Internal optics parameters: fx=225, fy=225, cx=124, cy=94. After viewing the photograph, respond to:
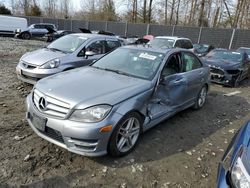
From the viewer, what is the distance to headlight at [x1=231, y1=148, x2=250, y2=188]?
1.73 meters

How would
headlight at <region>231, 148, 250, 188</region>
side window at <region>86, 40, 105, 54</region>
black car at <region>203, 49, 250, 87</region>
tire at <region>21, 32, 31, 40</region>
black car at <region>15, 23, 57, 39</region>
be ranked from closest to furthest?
1. headlight at <region>231, 148, 250, 188</region>
2. side window at <region>86, 40, 105, 54</region>
3. black car at <region>203, 49, 250, 87</region>
4. black car at <region>15, 23, 57, 39</region>
5. tire at <region>21, 32, 31, 40</region>

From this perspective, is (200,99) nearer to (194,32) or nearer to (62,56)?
(62,56)

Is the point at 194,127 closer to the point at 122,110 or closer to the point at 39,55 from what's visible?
the point at 122,110

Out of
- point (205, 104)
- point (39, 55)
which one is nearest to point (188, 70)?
point (205, 104)

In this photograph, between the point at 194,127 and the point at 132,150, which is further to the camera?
the point at 194,127

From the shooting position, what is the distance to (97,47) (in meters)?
6.49

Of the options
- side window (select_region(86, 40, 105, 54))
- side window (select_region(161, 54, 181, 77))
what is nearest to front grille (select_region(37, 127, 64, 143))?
side window (select_region(161, 54, 181, 77))

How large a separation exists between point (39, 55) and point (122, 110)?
12.3 feet

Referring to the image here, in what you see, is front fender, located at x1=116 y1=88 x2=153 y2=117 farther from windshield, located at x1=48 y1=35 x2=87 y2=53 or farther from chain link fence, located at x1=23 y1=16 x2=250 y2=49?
chain link fence, located at x1=23 y1=16 x2=250 y2=49

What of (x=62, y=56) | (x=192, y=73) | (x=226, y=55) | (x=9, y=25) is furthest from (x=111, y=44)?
(x=9, y=25)

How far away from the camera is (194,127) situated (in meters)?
4.50

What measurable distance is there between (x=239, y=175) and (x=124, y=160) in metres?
1.65

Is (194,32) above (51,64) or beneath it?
above

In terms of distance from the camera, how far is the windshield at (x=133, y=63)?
3738 millimetres
